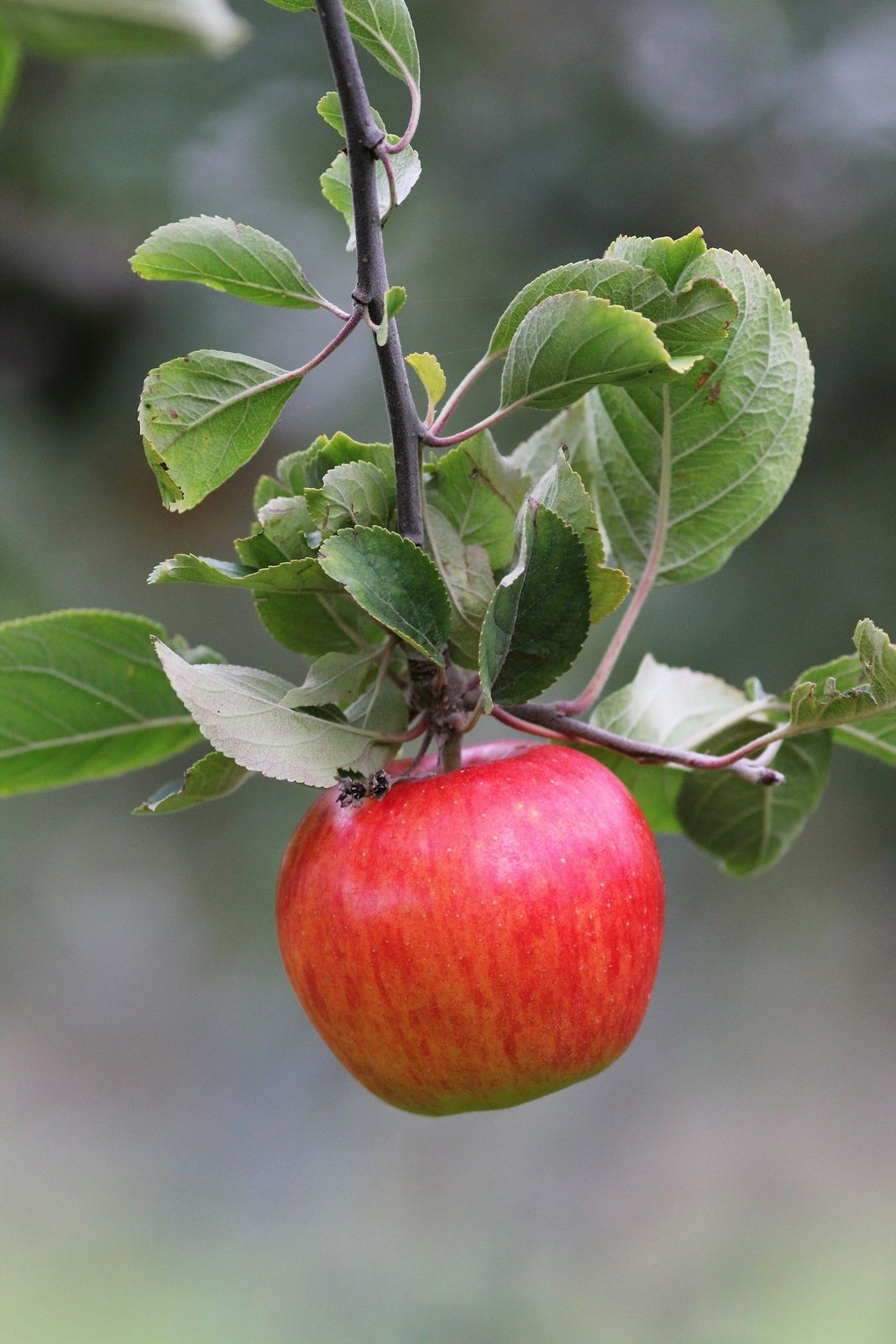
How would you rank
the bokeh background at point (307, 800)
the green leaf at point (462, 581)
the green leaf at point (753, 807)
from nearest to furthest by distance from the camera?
1. the green leaf at point (462, 581)
2. the green leaf at point (753, 807)
3. the bokeh background at point (307, 800)

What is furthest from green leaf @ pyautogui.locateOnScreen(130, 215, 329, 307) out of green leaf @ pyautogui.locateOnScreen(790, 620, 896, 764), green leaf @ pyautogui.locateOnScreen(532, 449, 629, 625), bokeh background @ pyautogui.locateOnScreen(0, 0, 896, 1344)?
bokeh background @ pyautogui.locateOnScreen(0, 0, 896, 1344)

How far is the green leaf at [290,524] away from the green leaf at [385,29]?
Answer: 5.9 inches

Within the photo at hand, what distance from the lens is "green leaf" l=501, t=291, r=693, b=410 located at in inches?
15.4

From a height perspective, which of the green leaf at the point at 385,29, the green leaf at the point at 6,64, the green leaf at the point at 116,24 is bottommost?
the green leaf at the point at 116,24

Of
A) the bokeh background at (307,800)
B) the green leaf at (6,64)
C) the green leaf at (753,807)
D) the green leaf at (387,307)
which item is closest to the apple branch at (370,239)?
the green leaf at (387,307)

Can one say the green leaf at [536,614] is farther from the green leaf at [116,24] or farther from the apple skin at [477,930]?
the green leaf at [116,24]

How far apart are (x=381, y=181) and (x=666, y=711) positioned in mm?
263

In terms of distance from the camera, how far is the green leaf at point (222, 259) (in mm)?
399

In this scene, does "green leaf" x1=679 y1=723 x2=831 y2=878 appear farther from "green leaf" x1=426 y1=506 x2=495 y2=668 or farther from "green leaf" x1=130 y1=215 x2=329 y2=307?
"green leaf" x1=130 y1=215 x2=329 y2=307

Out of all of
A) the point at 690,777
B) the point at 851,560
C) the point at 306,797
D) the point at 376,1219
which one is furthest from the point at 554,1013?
the point at 376,1219

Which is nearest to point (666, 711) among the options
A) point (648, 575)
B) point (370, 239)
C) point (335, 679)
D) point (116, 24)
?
point (648, 575)

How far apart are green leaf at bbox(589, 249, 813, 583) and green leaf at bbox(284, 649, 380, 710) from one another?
6.1 inches

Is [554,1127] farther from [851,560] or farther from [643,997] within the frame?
[643,997]

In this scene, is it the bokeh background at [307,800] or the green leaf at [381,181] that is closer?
the green leaf at [381,181]
